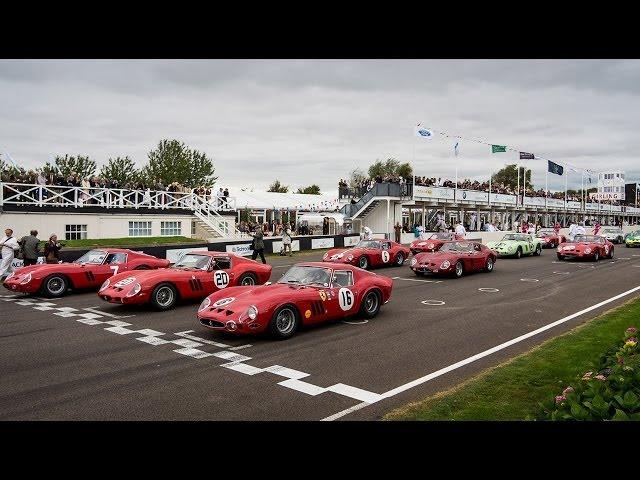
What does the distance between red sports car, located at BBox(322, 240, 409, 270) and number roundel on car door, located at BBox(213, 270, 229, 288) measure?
6.60 meters

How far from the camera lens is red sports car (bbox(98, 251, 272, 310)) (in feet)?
36.2

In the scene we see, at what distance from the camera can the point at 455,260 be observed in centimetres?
1739

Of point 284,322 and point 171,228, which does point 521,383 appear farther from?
point 171,228

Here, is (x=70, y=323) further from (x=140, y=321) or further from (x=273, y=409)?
(x=273, y=409)

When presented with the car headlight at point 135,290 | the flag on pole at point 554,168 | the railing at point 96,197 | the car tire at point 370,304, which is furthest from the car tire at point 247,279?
the flag on pole at point 554,168

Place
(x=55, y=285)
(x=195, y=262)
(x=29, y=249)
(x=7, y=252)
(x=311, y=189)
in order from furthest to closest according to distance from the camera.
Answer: (x=311, y=189) → (x=7, y=252) → (x=29, y=249) → (x=55, y=285) → (x=195, y=262)

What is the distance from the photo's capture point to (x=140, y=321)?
34.0 feet

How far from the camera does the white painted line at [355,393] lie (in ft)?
19.7

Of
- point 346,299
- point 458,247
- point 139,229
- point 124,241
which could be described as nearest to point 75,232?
point 124,241

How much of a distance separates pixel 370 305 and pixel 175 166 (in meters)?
52.3

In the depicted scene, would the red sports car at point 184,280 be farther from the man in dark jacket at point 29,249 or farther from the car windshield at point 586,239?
the car windshield at point 586,239
